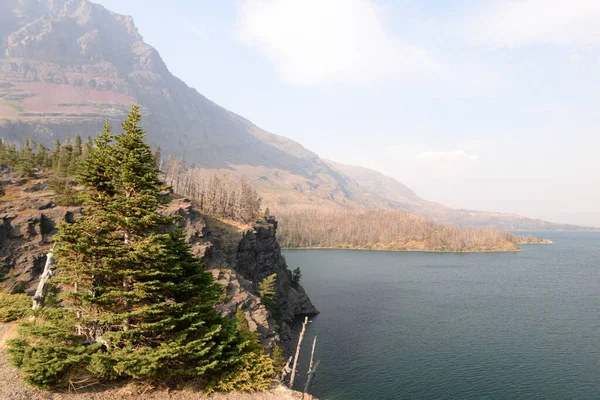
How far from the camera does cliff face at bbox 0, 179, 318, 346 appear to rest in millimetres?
55638

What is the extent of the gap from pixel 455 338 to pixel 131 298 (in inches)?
3108

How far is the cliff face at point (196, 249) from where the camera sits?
5564cm

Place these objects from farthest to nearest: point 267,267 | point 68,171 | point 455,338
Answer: point 267,267
point 68,171
point 455,338

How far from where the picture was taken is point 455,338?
81062 mm

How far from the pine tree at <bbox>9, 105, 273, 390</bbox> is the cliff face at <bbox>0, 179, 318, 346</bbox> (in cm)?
825

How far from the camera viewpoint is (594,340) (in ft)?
264

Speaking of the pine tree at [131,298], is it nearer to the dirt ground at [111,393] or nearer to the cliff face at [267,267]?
the dirt ground at [111,393]

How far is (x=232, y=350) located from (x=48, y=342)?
12411 millimetres

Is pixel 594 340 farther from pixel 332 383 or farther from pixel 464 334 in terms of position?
pixel 332 383

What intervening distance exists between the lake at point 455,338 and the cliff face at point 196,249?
12.7 m

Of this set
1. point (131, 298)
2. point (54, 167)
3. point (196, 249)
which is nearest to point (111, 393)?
point (131, 298)

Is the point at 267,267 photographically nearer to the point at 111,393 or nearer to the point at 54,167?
the point at 54,167

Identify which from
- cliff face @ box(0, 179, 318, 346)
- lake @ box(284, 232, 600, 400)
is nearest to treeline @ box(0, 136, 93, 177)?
cliff face @ box(0, 179, 318, 346)

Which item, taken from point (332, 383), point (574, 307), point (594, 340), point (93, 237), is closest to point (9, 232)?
point (93, 237)
